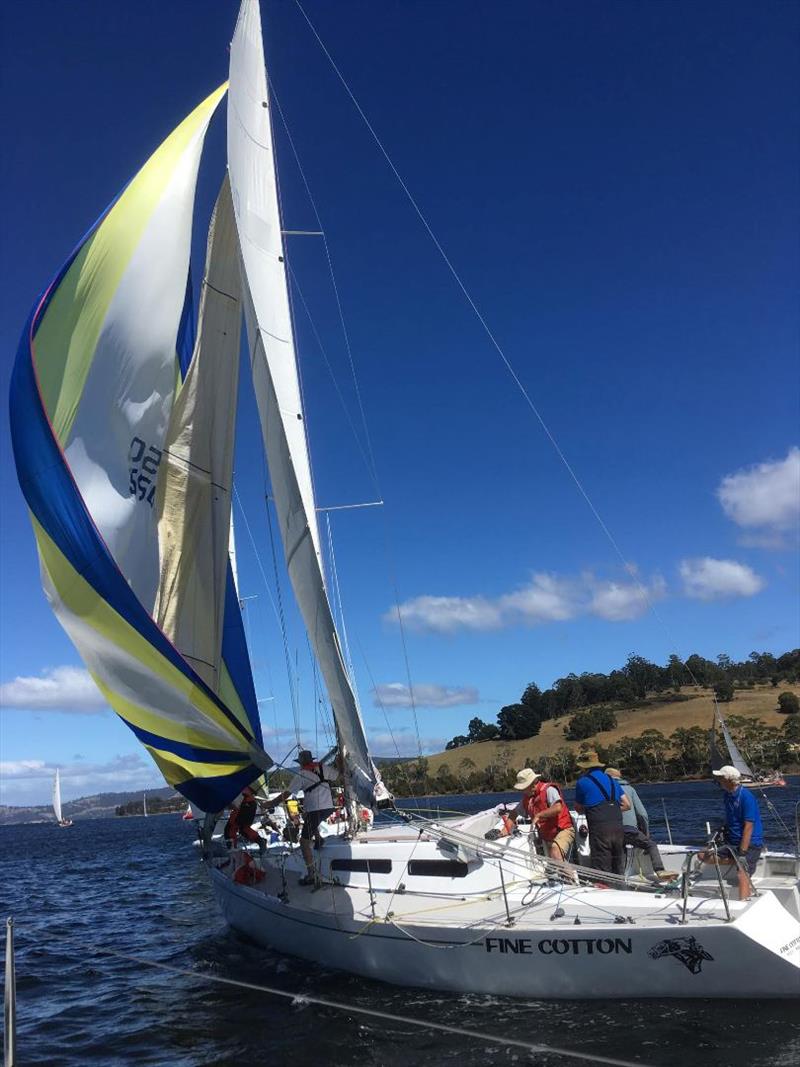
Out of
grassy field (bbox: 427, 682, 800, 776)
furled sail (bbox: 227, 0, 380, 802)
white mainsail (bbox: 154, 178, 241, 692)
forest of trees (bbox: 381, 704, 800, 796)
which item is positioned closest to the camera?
furled sail (bbox: 227, 0, 380, 802)

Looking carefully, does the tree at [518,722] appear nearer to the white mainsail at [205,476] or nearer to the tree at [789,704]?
the tree at [789,704]

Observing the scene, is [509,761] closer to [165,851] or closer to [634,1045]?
[165,851]

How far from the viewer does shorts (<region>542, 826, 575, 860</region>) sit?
9.47 metres

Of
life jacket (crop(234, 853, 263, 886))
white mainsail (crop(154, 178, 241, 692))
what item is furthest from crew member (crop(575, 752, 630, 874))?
life jacket (crop(234, 853, 263, 886))

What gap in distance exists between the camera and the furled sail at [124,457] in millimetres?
9156

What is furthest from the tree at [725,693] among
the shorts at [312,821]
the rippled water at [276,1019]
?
the shorts at [312,821]

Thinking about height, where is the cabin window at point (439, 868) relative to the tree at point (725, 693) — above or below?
below

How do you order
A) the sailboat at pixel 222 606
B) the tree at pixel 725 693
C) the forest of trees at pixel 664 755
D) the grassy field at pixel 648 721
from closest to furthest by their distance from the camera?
1. the sailboat at pixel 222 606
2. the forest of trees at pixel 664 755
3. the grassy field at pixel 648 721
4. the tree at pixel 725 693

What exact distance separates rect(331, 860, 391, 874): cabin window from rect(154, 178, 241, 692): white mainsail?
2.99m

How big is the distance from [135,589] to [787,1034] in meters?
8.32

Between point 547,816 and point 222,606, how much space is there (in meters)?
5.37

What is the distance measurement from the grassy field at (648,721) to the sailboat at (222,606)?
76.7 m

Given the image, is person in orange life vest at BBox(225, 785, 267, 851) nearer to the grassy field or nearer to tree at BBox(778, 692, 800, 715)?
the grassy field

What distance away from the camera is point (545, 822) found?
→ 31.7ft
